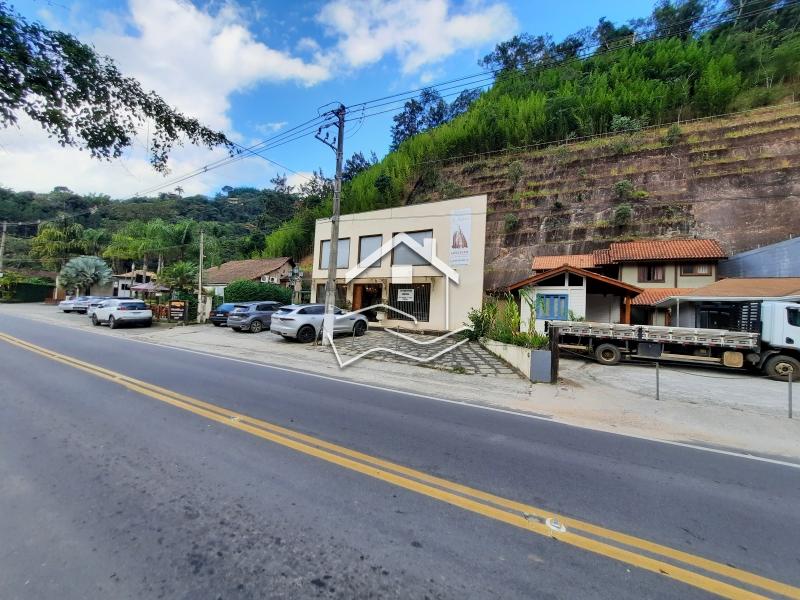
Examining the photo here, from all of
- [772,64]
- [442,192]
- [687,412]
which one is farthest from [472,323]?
[772,64]

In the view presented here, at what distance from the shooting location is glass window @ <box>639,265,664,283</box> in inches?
922

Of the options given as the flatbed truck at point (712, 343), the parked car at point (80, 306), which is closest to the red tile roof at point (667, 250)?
the flatbed truck at point (712, 343)

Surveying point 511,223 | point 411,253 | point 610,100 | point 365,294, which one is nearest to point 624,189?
point 511,223

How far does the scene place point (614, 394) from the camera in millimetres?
8758

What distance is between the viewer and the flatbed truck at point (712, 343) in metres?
11.6

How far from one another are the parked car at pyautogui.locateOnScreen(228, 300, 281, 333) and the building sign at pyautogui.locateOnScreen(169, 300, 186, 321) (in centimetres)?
434

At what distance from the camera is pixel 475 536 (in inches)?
112

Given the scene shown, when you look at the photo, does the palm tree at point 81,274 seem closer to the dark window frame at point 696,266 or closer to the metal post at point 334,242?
the metal post at point 334,242

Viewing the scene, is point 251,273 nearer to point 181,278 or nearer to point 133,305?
point 181,278

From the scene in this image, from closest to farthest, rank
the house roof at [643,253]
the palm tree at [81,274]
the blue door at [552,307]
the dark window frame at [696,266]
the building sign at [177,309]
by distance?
1. the blue door at [552,307]
2. the building sign at [177,309]
3. the dark window frame at [696,266]
4. the house roof at [643,253]
5. the palm tree at [81,274]

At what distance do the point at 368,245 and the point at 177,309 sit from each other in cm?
1189

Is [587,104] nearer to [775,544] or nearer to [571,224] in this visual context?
[571,224]

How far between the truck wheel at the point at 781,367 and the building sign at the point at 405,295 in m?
14.2

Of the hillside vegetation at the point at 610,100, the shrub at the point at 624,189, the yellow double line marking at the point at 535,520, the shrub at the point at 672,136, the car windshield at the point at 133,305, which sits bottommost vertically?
the yellow double line marking at the point at 535,520
